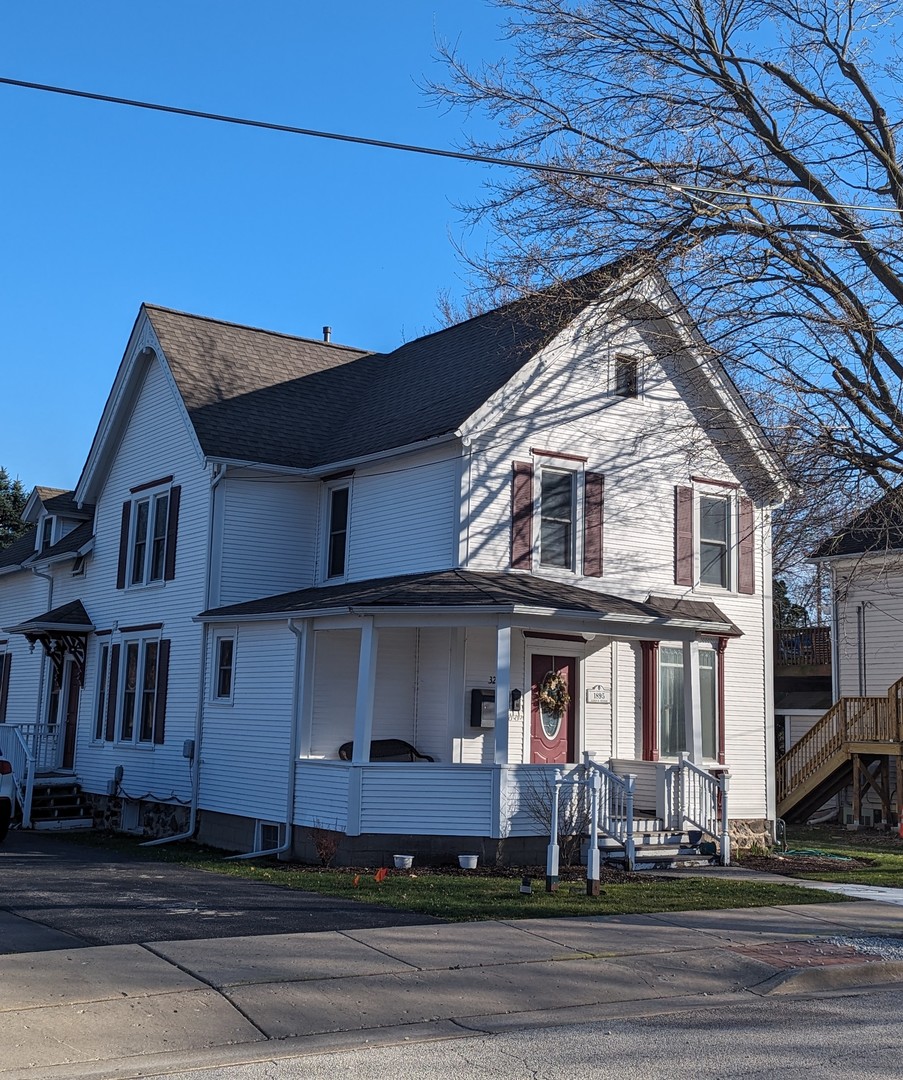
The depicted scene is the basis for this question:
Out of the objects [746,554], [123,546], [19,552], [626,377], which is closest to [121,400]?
[123,546]

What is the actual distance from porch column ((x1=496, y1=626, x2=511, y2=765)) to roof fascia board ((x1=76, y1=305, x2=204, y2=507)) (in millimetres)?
8631

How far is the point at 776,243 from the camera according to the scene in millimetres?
15531

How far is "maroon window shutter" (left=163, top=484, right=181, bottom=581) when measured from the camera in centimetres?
2178

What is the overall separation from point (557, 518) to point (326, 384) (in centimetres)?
687

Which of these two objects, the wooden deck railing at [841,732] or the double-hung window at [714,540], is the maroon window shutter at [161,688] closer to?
the double-hung window at [714,540]

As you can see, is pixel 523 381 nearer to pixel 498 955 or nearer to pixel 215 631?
pixel 215 631

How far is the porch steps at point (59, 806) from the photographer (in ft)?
75.2

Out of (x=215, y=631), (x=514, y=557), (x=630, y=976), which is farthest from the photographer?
(x=215, y=631)

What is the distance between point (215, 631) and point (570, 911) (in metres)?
9.80

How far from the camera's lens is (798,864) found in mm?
18094

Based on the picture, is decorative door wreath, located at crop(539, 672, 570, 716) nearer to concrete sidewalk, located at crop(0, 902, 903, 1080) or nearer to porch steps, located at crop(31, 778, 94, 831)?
concrete sidewalk, located at crop(0, 902, 903, 1080)

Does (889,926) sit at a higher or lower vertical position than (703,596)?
lower

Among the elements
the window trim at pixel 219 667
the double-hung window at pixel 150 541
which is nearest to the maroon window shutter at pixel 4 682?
the double-hung window at pixel 150 541

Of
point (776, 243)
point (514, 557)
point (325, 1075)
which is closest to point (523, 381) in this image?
point (514, 557)
